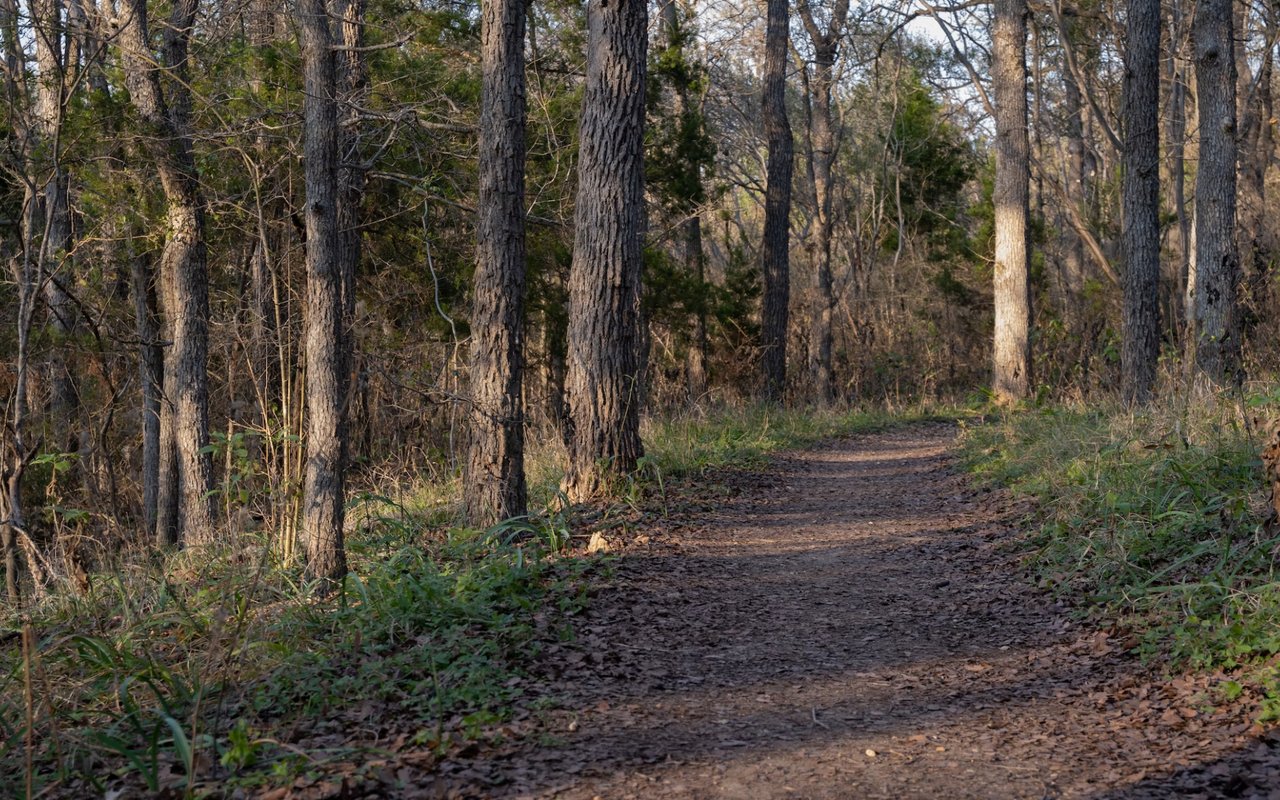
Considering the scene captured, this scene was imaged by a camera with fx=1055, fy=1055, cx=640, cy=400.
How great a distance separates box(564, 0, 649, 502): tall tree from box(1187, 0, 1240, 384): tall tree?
6.17 metres

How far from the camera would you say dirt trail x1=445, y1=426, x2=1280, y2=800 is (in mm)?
3779

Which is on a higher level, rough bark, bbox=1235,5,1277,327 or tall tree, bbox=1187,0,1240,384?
rough bark, bbox=1235,5,1277,327

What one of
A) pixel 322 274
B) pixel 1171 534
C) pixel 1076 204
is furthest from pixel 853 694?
pixel 1076 204

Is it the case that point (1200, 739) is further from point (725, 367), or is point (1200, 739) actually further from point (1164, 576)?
point (725, 367)

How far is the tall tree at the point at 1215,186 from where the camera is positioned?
11148 mm

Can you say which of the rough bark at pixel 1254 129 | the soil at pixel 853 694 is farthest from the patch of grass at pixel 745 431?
the rough bark at pixel 1254 129

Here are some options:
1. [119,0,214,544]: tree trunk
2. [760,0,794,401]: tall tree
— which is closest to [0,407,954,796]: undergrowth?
[119,0,214,544]: tree trunk

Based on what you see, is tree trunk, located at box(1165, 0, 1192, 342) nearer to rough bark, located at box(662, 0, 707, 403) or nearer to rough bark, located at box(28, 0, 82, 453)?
rough bark, located at box(662, 0, 707, 403)

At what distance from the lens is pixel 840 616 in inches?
240

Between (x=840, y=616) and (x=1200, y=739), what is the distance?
2.35 m

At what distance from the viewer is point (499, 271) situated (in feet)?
25.7

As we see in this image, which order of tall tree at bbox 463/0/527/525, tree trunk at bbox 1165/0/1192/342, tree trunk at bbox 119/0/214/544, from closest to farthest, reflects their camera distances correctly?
tall tree at bbox 463/0/527/525, tree trunk at bbox 119/0/214/544, tree trunk at bbox 1165/0/1192/342

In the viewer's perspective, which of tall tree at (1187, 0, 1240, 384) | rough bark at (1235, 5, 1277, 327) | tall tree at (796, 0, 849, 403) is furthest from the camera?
rough bark at (1235, 5, 1277, 327)

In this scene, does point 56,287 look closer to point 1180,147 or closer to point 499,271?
point 499,271
